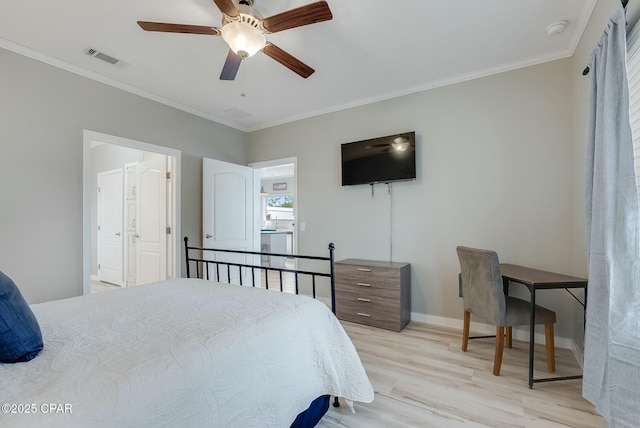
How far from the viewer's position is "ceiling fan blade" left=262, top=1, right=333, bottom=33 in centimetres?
158

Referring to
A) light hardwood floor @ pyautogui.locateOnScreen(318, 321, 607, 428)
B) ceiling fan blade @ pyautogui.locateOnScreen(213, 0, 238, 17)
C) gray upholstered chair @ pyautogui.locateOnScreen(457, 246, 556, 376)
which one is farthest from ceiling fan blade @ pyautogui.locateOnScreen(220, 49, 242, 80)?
light hardwood floor @ pyautogui.locateOnScreen(318, 321, 607, 428)

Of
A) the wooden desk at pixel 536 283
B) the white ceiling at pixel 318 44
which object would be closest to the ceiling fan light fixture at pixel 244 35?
the white ceiling at pixel 318 44

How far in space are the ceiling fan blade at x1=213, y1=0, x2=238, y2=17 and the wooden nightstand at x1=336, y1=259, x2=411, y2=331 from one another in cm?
254

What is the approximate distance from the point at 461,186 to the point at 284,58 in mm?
2178

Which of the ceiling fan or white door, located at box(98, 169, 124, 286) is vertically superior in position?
the ceiling fan

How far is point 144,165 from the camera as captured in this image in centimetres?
412

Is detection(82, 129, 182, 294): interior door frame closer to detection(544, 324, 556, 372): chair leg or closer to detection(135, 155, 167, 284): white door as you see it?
detection(135, 155, 167, 284): white door

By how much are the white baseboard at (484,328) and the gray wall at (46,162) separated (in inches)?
141

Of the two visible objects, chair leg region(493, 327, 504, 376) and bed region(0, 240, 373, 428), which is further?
chair leg region(493, 327, 504, 376)

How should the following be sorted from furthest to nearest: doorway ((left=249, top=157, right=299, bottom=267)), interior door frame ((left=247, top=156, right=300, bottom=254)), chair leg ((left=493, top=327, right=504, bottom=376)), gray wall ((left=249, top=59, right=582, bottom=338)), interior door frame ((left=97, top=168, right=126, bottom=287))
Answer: doorway ((left=249, top=157, right=299, bottom=267))
interior door frame ((left=97, top=168, right=126, bottom=287))
interior door frame ((left=247, top=156, right=300, bottom=254))
gray wall ((left=249, top=59, right=582, bottom=338))
chair leg ((left=493, top=327, right=504, bottom=376))

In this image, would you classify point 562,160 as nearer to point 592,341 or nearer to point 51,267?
point 592,341

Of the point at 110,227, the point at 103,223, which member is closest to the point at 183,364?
the point at 110,227

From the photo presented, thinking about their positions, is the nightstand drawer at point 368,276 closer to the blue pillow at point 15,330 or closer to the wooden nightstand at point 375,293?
the wooden nightstand at point 375,293

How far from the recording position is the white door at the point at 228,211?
12.7 feet
